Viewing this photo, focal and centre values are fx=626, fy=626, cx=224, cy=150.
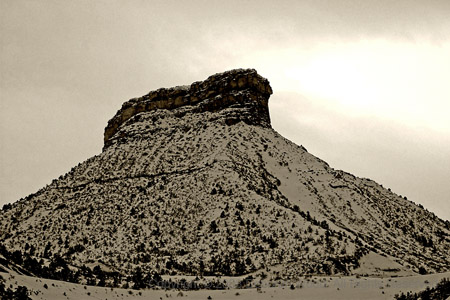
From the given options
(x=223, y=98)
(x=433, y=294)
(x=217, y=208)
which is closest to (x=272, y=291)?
(x=433, y=294)

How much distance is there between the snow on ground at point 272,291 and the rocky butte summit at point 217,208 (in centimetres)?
A: 1987

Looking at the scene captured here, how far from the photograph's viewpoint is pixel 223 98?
112 metres

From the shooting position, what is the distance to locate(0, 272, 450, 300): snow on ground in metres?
30.7

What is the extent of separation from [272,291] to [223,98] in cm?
7940

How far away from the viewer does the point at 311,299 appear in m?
32.3

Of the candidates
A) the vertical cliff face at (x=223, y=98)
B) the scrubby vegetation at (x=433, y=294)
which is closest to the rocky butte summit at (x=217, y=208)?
the vertical cliff face at (x=223, y=98)

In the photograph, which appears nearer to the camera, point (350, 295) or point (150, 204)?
point (350, 295)

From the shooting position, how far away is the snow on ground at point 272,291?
101 ft

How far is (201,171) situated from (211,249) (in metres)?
21.5

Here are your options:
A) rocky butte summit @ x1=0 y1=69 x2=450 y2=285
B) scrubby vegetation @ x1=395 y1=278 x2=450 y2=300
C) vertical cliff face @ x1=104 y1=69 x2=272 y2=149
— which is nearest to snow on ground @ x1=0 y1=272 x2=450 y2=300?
scrubby vegetation @ x1=395 y1=278 x2=450 y2=300

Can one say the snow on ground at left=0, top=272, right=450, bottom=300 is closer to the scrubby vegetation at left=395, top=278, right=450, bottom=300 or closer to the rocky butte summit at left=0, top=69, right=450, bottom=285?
the scrubby vegetation at left=395, top=278, right=450, bottom=300

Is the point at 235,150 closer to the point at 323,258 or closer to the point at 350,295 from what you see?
the point at 323,258

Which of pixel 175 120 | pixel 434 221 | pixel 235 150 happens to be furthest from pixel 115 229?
pixel 434 221

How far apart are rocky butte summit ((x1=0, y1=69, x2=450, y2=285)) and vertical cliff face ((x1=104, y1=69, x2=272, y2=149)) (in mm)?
236
